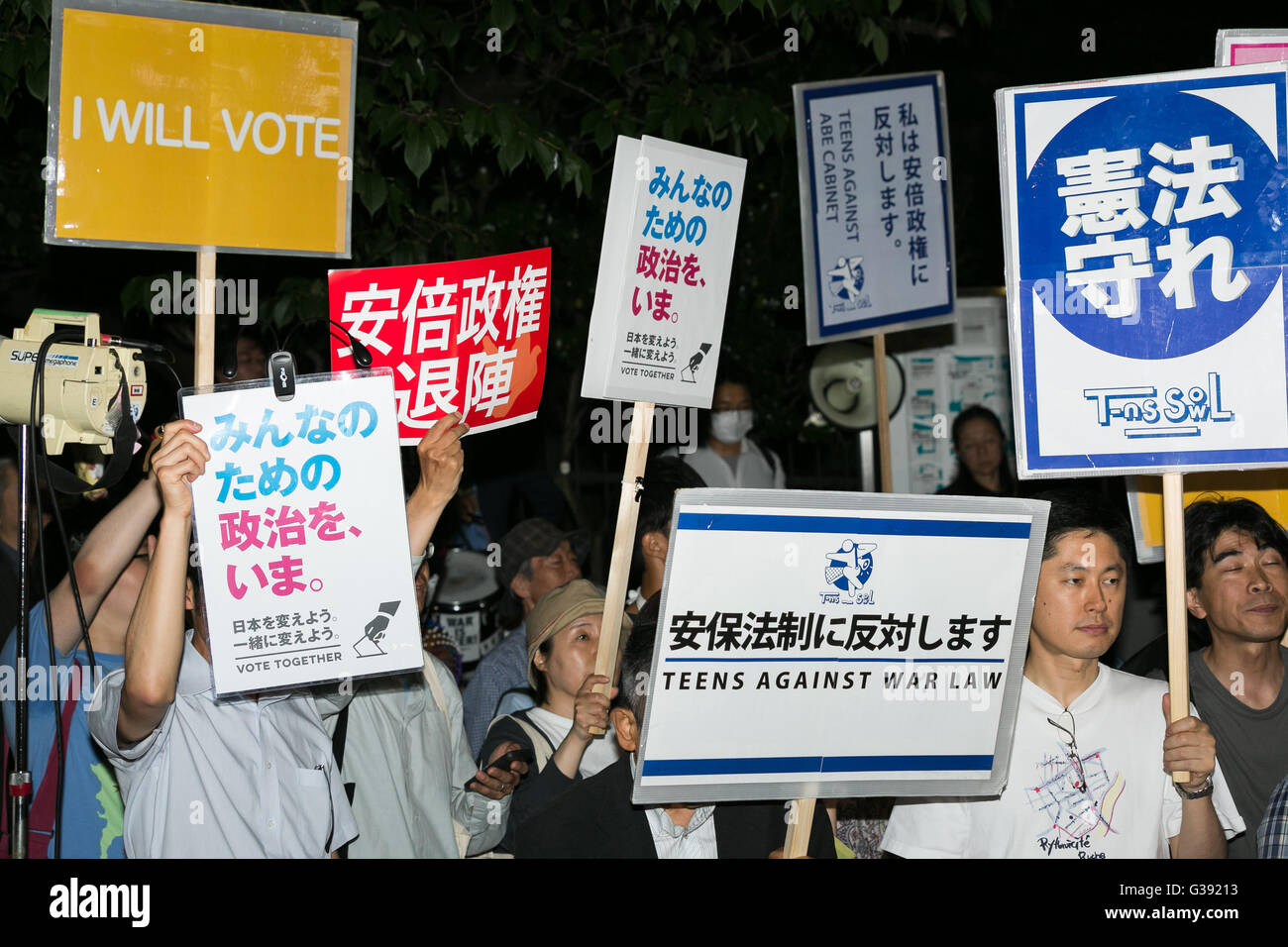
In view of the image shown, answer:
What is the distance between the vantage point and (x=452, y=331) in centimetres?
372

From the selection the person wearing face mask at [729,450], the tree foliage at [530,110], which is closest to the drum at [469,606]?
the person wearing face mask at [729,450]

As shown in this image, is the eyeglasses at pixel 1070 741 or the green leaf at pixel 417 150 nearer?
the eyeglasses at pixel 1070 741

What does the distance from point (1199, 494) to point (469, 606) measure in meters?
3.18

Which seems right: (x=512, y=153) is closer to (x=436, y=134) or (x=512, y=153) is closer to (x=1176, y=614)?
(x=436, y=134)

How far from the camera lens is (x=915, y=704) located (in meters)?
2.91

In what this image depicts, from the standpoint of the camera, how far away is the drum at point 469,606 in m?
5.85

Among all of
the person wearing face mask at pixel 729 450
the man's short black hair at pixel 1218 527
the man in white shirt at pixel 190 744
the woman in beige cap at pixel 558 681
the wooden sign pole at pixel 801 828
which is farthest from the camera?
the person wearing face mask at pixel 729 450

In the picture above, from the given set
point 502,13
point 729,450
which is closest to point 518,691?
point 502,13

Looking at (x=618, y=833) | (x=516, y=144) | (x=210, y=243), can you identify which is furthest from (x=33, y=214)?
(x=618, y=833)

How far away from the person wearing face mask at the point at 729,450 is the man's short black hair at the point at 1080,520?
321cm

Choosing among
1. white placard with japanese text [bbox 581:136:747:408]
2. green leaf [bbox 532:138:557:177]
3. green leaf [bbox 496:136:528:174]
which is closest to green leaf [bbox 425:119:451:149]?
green leaf [bbox 496:136:528:174]

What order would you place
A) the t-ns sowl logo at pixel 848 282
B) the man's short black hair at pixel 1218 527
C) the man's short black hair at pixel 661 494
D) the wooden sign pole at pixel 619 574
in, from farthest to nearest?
the t-ns sowl logo at pixel 848 282 → the man's short black hair at pixel 661 494 → the man's short black hair at pixel 1218 527 → the wooden sign pole at pixel 619 574

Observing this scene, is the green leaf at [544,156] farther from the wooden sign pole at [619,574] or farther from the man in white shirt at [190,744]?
the man in white shirt at [190,744]

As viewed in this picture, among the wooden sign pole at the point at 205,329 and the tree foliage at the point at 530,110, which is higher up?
the tree foliage at the point at 530,110
